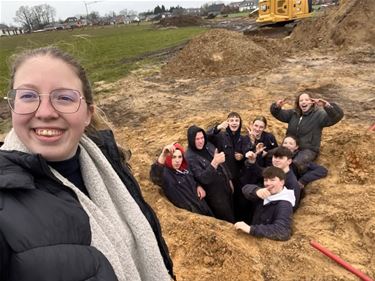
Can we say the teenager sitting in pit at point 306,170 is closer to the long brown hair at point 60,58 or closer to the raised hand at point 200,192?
the raised hand at point 200,192

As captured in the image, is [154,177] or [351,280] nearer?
[351,280]

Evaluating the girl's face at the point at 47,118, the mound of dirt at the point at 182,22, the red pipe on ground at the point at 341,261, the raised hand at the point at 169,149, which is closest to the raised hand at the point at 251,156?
the raised hand at the point at 169,149

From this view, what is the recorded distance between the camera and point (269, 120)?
7.75 metres

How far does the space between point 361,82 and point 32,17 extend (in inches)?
3902

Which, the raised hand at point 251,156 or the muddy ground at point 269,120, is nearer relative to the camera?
the muddy ground at point 269,120

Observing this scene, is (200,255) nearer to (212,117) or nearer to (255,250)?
(255,250)

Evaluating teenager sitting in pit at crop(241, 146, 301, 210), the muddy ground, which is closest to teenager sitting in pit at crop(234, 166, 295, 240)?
the muddy ground

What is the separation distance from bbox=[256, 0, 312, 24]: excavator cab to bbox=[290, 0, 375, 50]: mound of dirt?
258cm

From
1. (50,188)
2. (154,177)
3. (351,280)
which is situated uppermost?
(50,188)

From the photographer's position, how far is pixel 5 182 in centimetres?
104

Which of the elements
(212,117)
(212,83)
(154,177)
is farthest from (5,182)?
(212,83)

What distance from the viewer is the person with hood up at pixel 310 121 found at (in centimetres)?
557

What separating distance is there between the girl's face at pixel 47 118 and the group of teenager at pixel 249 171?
2.77 m

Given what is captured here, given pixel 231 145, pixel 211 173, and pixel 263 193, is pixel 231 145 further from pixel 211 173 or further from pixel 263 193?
pixel 263 193
